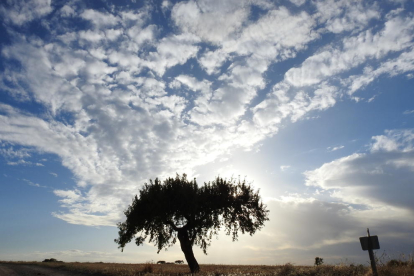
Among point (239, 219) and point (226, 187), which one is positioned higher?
point (226, 187)

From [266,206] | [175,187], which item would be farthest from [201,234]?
[266,206]

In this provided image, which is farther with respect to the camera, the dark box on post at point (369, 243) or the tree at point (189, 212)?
the tree at point (189, 212)

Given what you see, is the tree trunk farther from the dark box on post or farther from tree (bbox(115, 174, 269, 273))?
the dark box on post

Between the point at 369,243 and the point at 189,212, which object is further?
the point at 189,212

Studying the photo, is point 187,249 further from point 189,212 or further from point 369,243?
point 369,243

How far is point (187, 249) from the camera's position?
31.4m

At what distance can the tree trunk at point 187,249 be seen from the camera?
30.5 metres

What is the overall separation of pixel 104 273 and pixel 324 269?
819 inches

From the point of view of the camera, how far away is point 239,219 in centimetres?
3388

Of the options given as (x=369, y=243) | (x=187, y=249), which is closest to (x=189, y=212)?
(x=187, y=249)

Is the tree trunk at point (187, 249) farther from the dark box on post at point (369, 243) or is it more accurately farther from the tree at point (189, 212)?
the dark box on post at point (369, 243)

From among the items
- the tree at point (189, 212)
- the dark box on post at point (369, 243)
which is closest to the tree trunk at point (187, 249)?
the tree at point (189, 212)

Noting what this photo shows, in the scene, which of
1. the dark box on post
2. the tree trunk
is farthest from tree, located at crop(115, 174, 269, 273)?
the dark box on post

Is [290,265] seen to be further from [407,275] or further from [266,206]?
[266,206]
